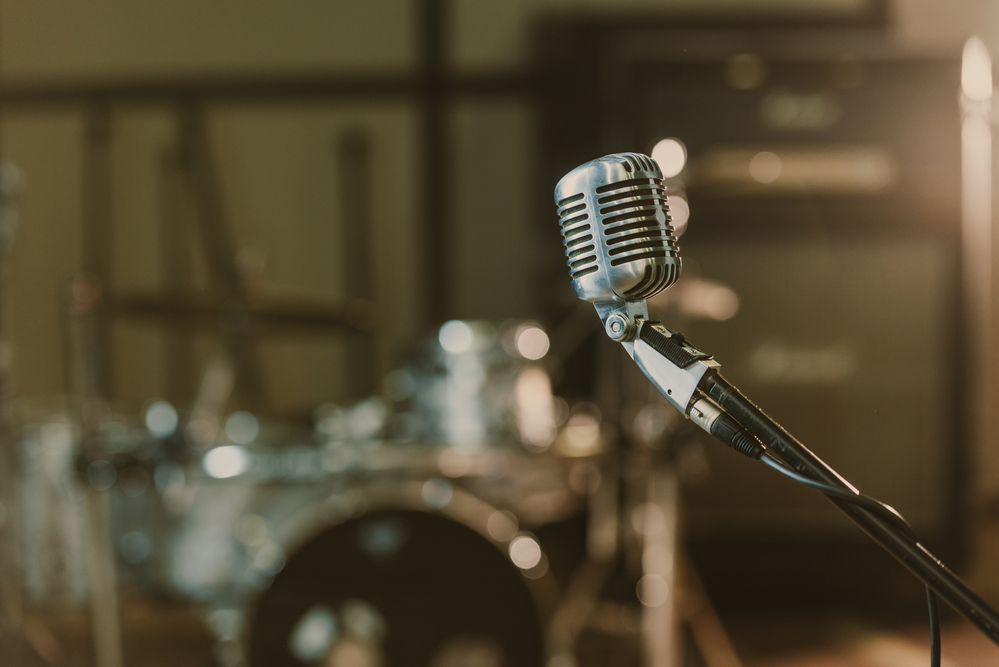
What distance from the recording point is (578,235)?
0.55 m

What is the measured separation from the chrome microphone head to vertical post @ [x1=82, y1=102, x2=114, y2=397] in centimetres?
296

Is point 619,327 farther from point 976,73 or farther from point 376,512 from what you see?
point 976,73

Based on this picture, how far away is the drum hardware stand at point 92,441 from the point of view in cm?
154

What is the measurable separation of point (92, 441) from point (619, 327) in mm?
1384

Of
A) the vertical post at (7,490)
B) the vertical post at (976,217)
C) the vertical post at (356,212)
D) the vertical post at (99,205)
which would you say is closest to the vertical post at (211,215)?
the vertical post at (99,205)

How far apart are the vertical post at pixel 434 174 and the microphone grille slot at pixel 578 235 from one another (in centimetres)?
247

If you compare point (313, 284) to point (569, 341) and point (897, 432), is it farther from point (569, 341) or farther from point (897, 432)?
point (897, 432)

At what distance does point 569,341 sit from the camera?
9.26 feet

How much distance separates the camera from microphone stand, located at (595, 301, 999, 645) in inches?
18.8

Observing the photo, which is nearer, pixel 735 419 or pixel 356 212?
pixel 735 419

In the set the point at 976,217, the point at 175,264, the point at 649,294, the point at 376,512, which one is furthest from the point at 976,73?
the point at 175,264

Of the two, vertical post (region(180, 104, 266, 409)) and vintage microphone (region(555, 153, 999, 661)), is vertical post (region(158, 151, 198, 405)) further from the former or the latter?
vintage microphone (region(555, 153, 999, 661))

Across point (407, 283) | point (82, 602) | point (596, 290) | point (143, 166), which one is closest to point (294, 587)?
point (82, 602)

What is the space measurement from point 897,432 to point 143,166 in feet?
9.52
